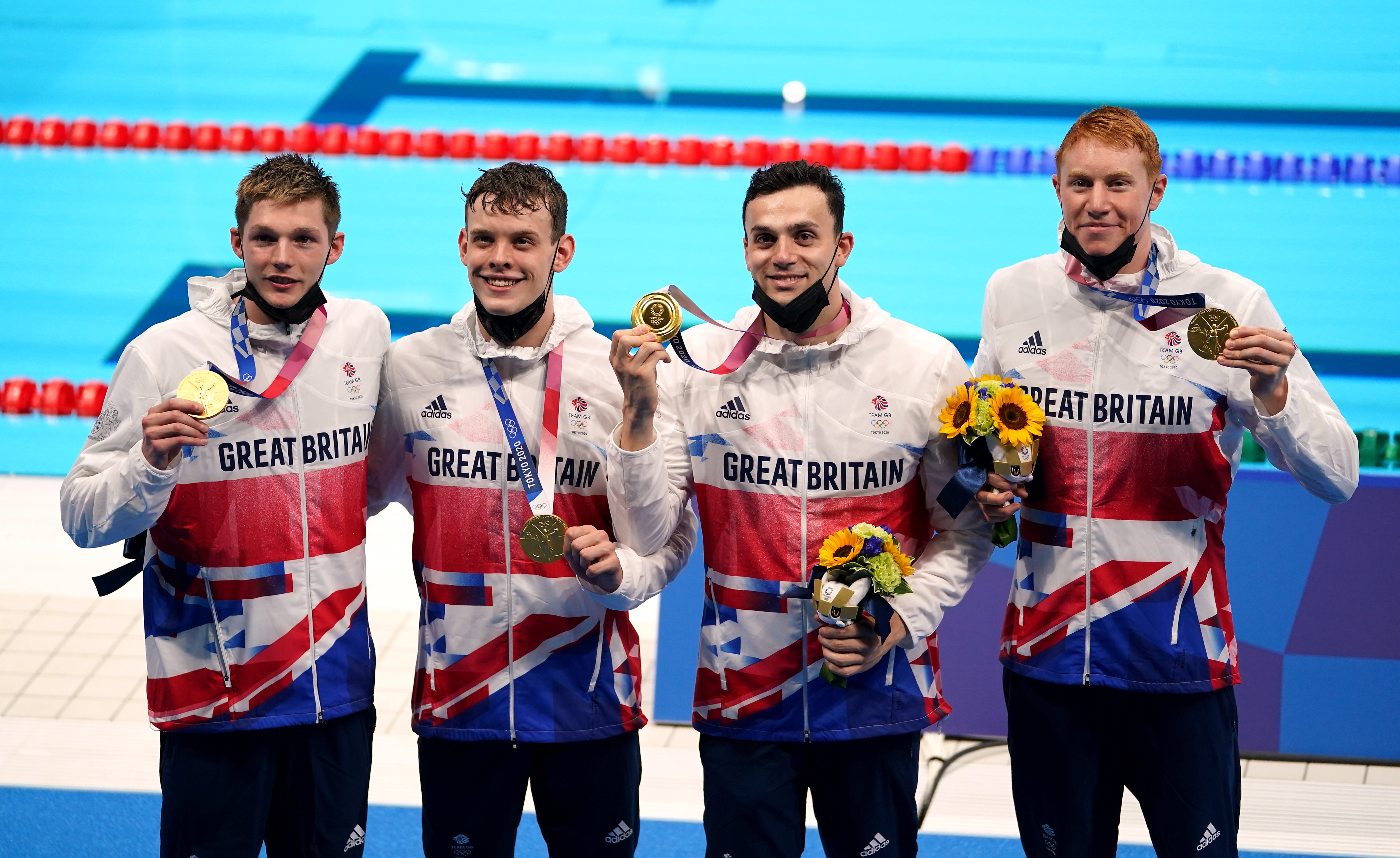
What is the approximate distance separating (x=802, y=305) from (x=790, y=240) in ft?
0.51

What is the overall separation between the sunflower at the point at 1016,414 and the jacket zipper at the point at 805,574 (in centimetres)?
44

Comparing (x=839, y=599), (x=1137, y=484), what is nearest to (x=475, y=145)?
(x=1137, y=484)

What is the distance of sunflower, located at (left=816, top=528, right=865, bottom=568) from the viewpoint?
10.6 ft

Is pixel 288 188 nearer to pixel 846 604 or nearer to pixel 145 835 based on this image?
pixel 846 604

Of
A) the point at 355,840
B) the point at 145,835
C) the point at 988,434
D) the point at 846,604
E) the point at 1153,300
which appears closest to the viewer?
the point at 846,604

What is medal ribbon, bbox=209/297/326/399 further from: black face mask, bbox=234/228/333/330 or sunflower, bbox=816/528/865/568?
sunflower, bbox=816/528/865/568

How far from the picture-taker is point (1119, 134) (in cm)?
348

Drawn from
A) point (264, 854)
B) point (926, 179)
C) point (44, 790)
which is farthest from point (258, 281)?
point (926, 179)

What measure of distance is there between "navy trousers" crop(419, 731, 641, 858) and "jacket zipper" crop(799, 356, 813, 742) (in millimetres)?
490

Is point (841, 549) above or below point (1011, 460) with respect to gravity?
below

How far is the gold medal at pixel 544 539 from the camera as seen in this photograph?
132 inches

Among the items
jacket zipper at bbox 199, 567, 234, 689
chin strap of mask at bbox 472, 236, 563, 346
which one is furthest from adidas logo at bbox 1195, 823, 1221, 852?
jacket zipper at bbox 199, 567, 234, 689

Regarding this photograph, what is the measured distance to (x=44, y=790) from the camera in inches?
200

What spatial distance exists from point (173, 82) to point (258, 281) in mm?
11609
